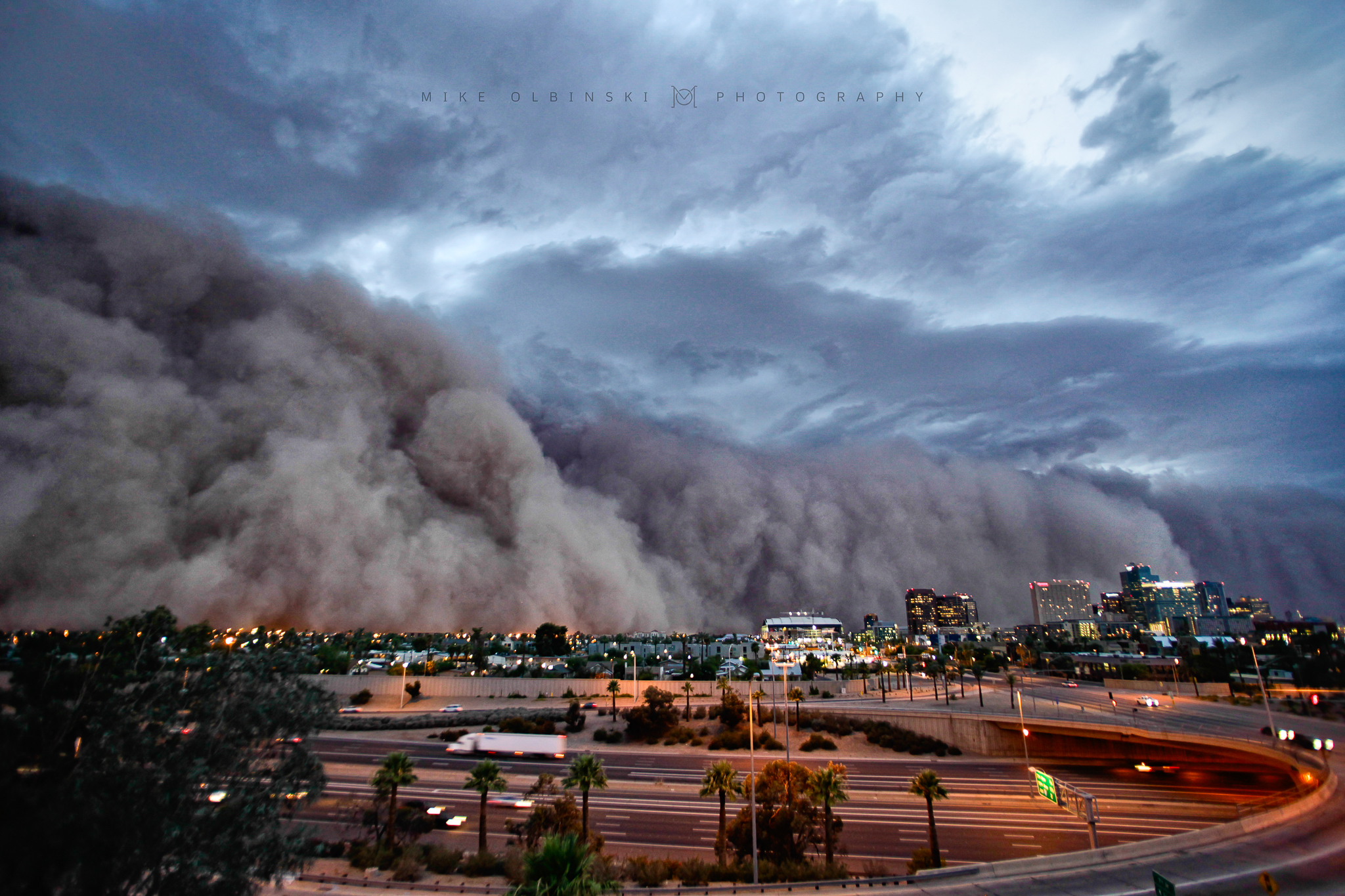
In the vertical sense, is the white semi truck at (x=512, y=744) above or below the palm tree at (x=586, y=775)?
below

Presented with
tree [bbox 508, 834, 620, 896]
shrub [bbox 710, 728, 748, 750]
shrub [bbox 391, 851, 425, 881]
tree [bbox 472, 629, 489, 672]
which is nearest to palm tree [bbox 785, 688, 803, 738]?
shrub [bbox 710, 728, 748, 750]

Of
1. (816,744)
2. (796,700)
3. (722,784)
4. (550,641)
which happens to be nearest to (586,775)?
(722,784)

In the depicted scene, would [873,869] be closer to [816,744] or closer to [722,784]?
[722,784]

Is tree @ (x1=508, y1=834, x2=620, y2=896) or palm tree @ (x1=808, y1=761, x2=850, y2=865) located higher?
tree @ (x1=508, y1=834, x2=620, y2=896)

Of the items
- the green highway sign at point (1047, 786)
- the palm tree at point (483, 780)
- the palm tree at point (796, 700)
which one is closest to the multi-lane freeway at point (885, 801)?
the palm tree at point (483, 780)

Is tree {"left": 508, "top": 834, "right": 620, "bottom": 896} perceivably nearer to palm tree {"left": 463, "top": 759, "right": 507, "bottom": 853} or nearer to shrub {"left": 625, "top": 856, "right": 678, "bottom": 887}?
shrub {"left": 625, "top": 856, "right": 678, "bottom": 887}

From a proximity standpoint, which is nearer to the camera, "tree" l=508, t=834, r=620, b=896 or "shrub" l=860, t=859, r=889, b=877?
"tree" l=508, t=834, r=620, b=896

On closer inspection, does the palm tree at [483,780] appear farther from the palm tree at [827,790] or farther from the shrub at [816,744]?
the shrub at [816,744]
